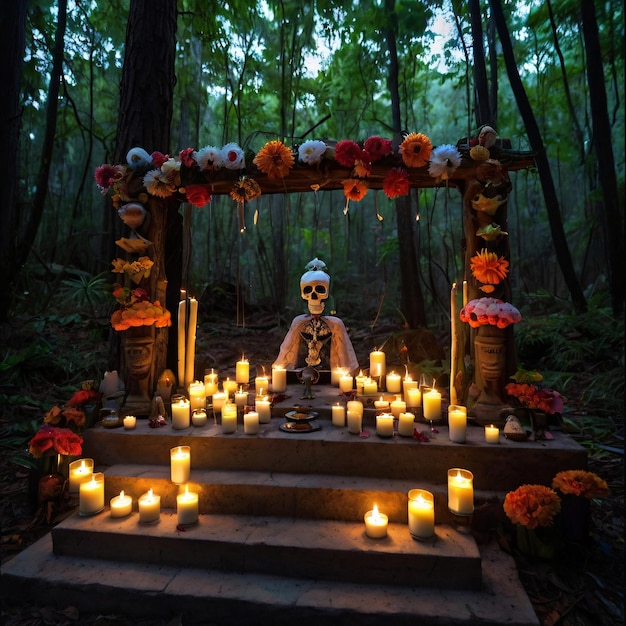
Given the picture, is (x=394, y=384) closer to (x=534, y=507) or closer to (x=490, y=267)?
(x=490, y=267)

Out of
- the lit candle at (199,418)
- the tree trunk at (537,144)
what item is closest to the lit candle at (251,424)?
the lit candle at (199,418)

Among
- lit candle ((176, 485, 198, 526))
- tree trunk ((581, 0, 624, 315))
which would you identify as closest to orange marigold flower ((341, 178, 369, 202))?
lit candle ((176, 485, 198, 526))

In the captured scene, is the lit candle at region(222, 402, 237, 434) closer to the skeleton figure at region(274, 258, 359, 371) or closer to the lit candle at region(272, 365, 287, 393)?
the lit candle at region(272, 365, 287, 393)

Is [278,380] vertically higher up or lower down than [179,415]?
higher up

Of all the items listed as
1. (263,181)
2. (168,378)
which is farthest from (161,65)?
(168,378)

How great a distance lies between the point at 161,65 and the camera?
4477 mm

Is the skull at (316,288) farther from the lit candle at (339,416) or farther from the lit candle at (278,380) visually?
the lit candle at (339,416)

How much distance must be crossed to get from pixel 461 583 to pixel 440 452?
91cm

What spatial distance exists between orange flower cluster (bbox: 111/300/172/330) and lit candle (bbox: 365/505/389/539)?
2.54m

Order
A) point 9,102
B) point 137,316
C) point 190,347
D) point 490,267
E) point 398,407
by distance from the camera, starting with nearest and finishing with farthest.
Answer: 1. point 490,267
2. point 398,407
3. point 137,316
4. point 190,347
5. point 9,102

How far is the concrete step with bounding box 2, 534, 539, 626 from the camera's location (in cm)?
204

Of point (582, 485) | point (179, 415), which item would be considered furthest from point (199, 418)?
point (582, 485)

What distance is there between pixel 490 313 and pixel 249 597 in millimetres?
2692

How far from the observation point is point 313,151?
3600 mm
